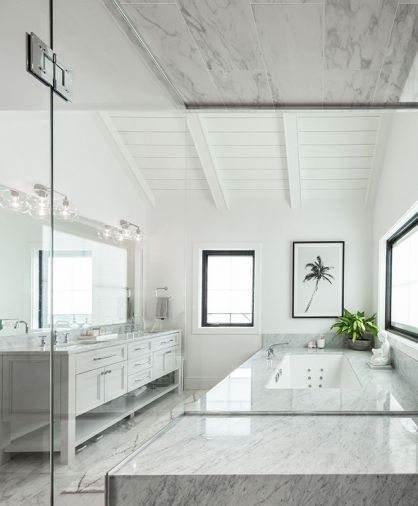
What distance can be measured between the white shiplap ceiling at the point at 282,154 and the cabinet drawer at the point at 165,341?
609 mm

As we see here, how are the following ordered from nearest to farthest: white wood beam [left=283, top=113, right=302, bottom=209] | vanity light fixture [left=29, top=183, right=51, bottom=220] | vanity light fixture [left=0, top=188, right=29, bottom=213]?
vanity light fixture [left=0, top=188, right=29, bottom=213], vanity light fixture [left=29, top=183, right=51, bottom=220], white wood beam [left=283, top=113, right=302, bottom=209]

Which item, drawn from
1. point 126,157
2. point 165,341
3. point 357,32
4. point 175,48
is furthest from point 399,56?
point 165,341

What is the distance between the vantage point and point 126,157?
1.71 metres

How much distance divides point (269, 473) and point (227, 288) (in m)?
0.86

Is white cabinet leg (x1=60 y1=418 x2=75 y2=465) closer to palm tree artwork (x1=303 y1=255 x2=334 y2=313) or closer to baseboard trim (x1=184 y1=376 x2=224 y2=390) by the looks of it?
baseboard trim (x1=184 y1=376 x2=224 y2=390)

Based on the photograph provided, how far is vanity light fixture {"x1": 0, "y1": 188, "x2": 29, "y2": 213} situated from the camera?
108 centimetres

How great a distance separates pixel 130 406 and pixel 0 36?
1169 mm

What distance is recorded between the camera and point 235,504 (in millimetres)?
1378

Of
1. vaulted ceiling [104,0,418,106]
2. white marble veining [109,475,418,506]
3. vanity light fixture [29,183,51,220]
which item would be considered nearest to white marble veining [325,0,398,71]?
vaulted ceiling [104,0,418,106]

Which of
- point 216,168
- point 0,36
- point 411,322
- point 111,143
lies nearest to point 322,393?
point 411,322

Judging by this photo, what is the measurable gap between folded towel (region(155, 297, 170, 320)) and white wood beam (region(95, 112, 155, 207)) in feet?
1.22

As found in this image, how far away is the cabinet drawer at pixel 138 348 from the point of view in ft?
5.40

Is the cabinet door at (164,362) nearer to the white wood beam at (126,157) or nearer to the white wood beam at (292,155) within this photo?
the white wood beam at (126,157)

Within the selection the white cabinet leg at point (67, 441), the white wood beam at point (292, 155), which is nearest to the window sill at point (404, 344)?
the white wood beam at point (292, 155)
